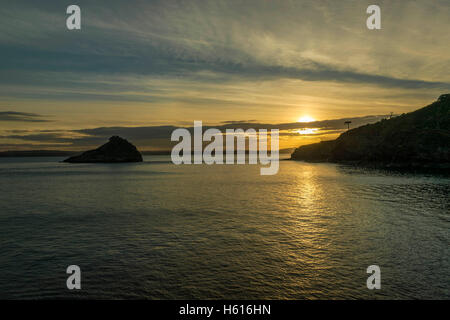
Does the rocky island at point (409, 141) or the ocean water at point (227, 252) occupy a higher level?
the rocky island at point (409, 141)

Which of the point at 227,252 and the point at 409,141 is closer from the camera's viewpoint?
the point at 227,252

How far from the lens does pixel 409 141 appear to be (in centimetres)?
12400

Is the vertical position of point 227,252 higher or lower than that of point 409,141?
lower

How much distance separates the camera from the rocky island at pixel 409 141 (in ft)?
371

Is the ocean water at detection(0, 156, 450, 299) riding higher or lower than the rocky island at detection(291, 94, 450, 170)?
lower

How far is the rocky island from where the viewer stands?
371 ft

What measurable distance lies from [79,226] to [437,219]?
3926 cm

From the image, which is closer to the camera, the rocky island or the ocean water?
the ocean water

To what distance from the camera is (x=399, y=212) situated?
32.4 m

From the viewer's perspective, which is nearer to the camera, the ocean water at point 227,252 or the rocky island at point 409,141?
the ocean water at point 227,252
